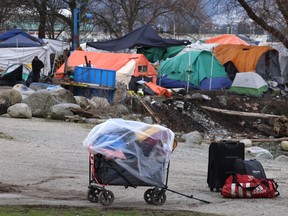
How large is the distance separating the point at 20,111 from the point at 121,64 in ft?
26.2

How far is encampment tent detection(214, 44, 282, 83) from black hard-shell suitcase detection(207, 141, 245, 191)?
21.7 metres

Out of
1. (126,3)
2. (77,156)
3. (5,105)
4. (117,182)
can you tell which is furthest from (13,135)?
(126,3)

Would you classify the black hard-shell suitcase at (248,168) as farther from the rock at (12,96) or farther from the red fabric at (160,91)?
the red fabric at (160,91)

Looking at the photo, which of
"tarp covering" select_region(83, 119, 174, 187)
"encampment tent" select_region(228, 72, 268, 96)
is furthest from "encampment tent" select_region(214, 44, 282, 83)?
"tarp covering" select_region(83, 119, 174, 187)

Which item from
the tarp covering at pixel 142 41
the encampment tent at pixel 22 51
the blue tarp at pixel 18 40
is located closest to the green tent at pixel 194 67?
the tarp covering at pixel 142 41

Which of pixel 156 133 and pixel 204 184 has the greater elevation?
pixel 156 133

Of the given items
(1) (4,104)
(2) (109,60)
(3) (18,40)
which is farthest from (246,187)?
(3) (18,40)

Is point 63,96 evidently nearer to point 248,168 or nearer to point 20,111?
point 20,111

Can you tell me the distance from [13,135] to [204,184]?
708 centimetres

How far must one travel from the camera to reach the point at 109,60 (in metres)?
28.8

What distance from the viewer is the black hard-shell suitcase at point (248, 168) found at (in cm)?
962

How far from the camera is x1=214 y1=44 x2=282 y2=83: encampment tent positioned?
31578 millimetres

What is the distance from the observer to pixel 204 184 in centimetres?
1095

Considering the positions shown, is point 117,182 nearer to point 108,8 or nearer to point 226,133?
point 226,133
